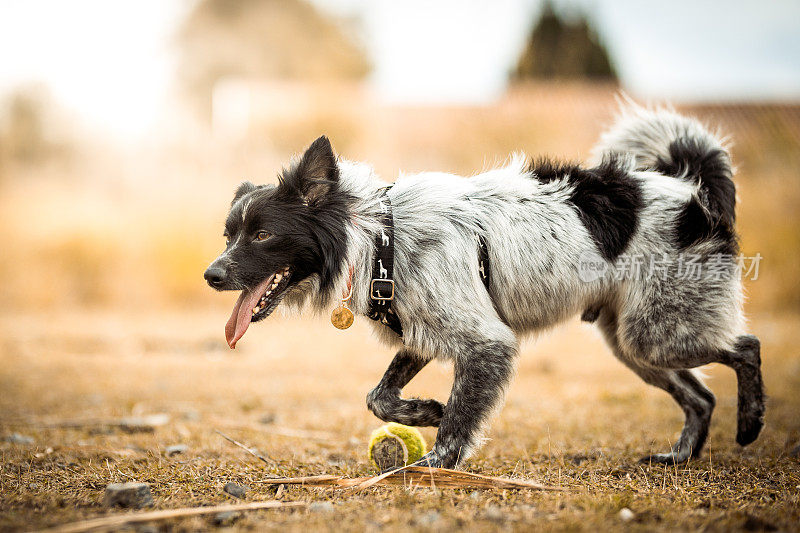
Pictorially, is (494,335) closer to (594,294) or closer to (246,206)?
(594,294)

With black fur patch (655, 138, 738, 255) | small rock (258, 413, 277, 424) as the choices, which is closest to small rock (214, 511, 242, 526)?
small rock (258, 413, 277, 424)

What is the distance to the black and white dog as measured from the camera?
379 cm

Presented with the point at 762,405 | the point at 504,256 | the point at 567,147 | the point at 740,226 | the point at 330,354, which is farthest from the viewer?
the point at 567,147

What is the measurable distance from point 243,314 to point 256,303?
96mm

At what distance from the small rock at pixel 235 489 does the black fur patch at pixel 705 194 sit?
9.69 feet

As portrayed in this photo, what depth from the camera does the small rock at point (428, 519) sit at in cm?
288

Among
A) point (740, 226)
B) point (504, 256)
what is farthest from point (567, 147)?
point (504, 256)

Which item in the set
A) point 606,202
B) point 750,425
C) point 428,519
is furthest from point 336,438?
point 750,425

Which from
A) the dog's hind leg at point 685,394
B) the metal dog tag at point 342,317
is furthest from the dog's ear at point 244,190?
the dog's hind leg at point 685,394

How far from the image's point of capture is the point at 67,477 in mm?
3770

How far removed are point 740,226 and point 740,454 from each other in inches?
473

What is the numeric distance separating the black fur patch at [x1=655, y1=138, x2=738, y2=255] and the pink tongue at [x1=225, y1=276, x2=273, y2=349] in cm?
258

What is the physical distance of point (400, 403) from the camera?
13.0 feet

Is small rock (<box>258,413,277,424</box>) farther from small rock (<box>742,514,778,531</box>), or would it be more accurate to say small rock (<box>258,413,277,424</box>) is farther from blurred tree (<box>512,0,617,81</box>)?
blurred tree (<box>512,0,617,81</box>)
